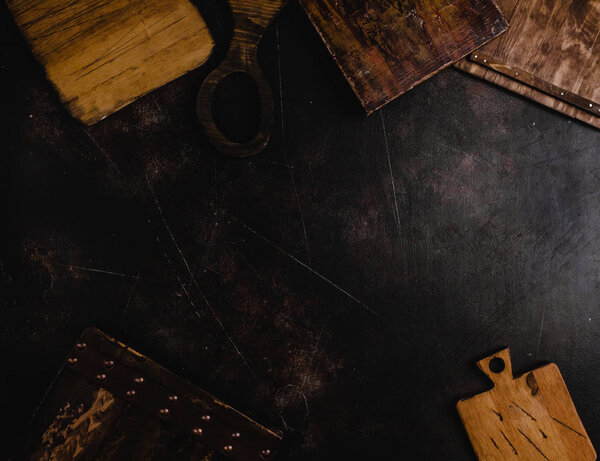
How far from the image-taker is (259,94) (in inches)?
69.1

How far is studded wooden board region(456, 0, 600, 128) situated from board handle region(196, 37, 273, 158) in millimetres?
965

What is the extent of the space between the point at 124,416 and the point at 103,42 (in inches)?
62.3

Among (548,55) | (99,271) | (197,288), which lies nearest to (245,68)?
(197,288)

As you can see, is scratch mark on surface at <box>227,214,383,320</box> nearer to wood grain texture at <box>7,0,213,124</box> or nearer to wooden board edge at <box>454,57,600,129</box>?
wood grain texture at <box>7,0,213,124</box>

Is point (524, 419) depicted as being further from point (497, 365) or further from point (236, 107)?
point (236, 107)

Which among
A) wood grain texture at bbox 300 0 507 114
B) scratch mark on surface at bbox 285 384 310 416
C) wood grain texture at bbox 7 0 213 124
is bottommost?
scratch mark on surface at bbox 285 384 310 416

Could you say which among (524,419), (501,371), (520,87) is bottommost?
(524,419)

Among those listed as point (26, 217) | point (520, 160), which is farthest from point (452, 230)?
point (26, 217)

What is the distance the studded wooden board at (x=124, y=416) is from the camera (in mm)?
1630

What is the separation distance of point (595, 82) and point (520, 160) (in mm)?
502

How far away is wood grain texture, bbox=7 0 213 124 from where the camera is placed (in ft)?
5.62

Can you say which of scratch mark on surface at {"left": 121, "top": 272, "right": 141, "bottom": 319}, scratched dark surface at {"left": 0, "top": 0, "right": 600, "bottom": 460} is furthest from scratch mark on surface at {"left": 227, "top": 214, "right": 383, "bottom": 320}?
scratch mark on surface at {"left": 121, "top": 272, "right": 141, "bottom": 319}

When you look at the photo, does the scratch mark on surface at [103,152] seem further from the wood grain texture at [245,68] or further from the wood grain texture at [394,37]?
the wood grain texture at [394,37]

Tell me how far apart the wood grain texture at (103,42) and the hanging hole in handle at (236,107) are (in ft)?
0.73
